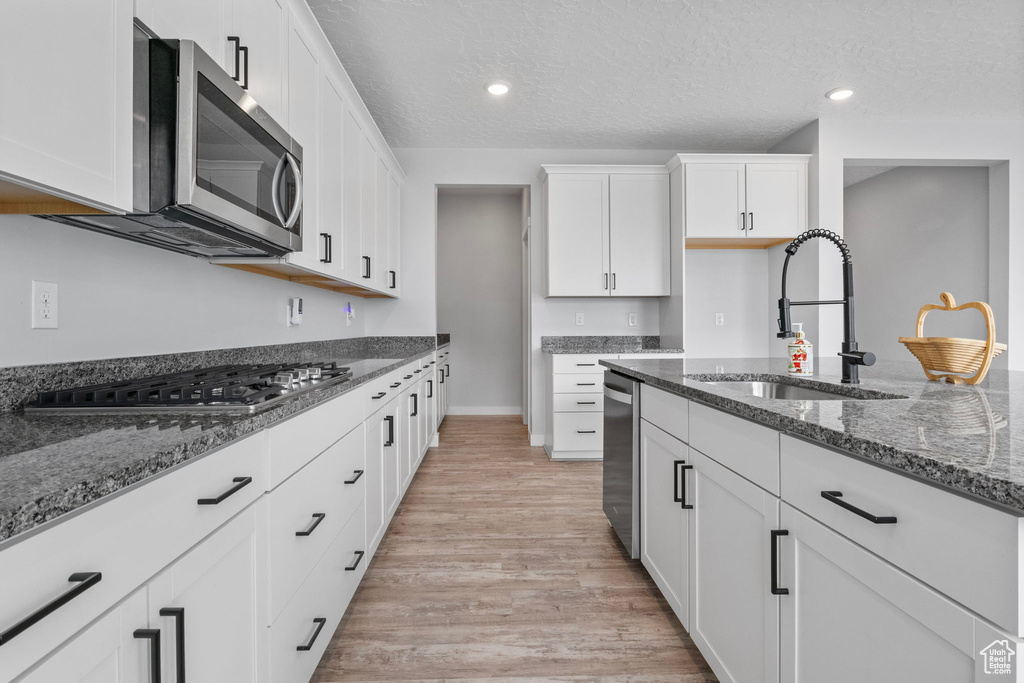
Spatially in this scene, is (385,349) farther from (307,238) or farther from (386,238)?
(307,238)

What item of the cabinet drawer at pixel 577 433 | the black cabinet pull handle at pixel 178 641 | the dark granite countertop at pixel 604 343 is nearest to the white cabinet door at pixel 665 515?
the black cabinet pull handle at pixel 178 641

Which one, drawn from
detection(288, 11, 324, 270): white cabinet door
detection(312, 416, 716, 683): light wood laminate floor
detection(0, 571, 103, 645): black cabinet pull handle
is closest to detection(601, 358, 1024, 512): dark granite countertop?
detection(312, 416, 716, 683): light wood laminate floor

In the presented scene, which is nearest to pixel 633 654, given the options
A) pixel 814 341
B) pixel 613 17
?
pixel 613 17

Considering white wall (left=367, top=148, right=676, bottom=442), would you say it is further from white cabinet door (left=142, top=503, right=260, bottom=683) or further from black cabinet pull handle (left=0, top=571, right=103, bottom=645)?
black cabinet pull handle (left=0, top=571, right=103, bottom=645)

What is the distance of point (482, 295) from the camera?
605 centimetres

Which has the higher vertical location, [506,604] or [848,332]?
[848,332]

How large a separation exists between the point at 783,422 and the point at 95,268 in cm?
180

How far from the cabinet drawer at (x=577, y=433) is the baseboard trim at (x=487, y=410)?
2.06 metres

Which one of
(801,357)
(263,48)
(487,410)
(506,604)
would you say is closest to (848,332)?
(801,357)

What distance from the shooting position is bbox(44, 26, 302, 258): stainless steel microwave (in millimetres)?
1113

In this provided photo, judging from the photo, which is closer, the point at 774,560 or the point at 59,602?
the point at 59,602

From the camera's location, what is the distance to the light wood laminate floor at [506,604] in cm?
152

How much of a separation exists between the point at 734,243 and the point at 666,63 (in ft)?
5.90

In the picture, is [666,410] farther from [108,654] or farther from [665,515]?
[108,654]
